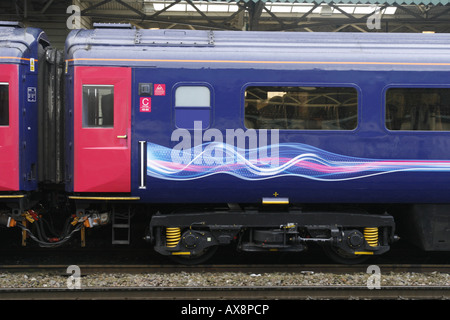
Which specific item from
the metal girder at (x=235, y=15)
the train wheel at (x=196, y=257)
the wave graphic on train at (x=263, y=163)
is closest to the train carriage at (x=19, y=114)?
the wave graphic on train at (x=263, y=163)

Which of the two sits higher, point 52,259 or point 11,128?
point 11,128

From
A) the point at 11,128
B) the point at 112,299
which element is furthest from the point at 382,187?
the point at 11,128

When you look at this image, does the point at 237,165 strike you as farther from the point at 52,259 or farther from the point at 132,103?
the point at 52,259

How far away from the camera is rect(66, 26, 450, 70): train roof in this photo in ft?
21.8

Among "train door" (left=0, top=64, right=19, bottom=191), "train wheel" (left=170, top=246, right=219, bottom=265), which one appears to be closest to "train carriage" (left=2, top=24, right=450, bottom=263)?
"train wheel" (left=170, top=246, right=219, bottom=265)

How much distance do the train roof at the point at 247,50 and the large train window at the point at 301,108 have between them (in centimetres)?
38

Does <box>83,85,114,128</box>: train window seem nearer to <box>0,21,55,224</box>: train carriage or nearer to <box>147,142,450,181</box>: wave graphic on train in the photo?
<box>147,142,450,181</box>: wave graphic on train

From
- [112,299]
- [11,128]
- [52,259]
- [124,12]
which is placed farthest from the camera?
[124,12]

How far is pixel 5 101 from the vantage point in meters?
6.57

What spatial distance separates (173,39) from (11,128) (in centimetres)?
267

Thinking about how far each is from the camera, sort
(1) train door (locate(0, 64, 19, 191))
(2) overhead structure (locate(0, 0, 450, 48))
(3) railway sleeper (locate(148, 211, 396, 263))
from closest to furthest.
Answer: (1) train door (locate(0, 64, 19, 191)) < (3) railway sleeper (locate(148, 211, 396, 263)) < (2) overhead structure (locate(0, 0, 450, 48))

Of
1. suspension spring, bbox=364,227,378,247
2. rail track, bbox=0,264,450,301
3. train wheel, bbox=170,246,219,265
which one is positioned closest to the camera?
rail track, bbox=0,264,450,301

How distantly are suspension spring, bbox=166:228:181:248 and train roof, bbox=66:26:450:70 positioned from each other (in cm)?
243

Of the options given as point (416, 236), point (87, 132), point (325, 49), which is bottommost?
point (416, 236)
